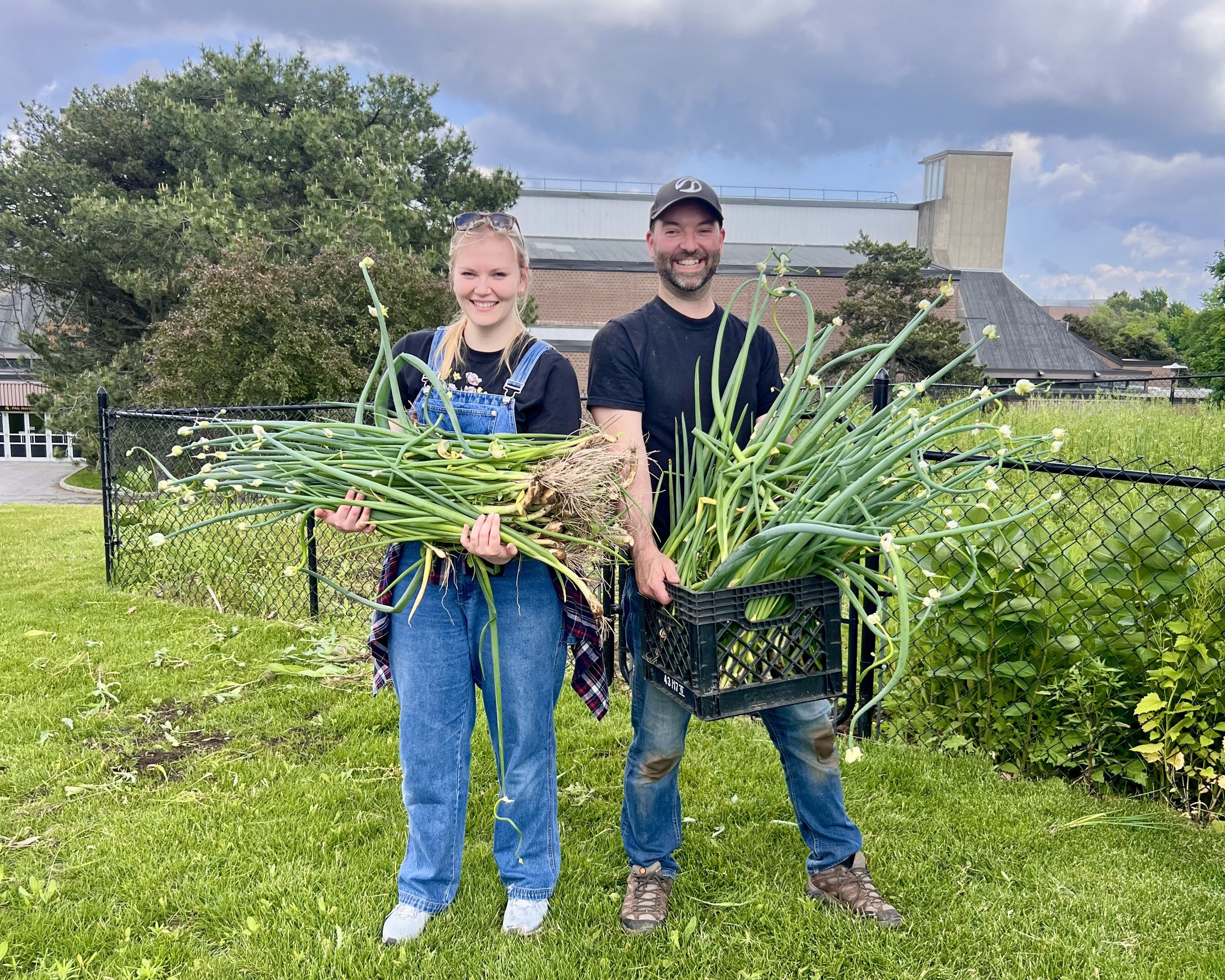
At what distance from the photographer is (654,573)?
1825 mm

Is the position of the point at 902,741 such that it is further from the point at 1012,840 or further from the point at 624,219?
the point at 624,219

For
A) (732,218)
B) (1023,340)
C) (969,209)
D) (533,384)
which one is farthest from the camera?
(969,209)

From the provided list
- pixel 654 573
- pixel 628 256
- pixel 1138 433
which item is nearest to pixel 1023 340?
pixel 628 256

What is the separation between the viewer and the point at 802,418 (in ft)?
6.93

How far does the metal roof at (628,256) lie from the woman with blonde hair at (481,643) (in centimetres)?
3121

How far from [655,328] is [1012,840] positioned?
1.89 metres

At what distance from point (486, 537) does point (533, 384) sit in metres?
0.44

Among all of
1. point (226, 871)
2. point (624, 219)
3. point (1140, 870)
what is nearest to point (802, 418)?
point (1140, 870)

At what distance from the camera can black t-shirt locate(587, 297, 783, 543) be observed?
1.99m

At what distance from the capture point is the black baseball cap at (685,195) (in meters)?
2.03

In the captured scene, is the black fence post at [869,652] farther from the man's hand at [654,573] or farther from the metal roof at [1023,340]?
the metal roof at [1023,340]

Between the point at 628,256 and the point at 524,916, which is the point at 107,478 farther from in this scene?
the point at 628,256

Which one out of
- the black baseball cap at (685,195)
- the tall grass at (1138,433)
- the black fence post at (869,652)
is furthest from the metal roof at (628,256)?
the black baseball cap at (685,195)

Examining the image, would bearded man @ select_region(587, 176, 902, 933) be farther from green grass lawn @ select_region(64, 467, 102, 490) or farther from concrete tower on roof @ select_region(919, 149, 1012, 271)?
concrete tower on roof @ select_region(919, 149, 1012, 271)
